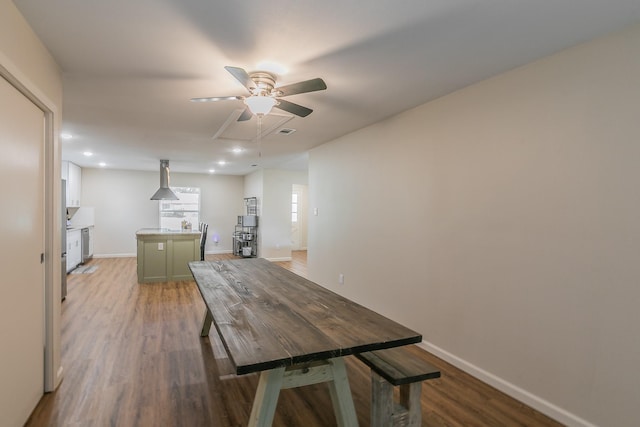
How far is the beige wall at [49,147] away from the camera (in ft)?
5.84

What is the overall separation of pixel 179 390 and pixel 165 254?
3.85m

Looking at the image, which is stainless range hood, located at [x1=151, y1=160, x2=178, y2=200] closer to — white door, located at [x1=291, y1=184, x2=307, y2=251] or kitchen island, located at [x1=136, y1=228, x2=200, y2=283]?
kitchen island, located at [x1=136, y1=228, x2=200, y2=283]

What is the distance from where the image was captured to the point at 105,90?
2.73 metres

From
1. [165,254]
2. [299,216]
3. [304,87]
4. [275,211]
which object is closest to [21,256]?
[304,87]

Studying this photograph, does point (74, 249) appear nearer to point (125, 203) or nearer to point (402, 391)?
point (125, 203)

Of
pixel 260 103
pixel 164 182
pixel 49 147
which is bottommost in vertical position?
pixel 49 147

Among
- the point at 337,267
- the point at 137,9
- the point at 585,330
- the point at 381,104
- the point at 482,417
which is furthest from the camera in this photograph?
the point at 337,267

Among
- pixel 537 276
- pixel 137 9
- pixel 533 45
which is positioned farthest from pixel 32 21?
A: pixel 537 276

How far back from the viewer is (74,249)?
6.34 meters

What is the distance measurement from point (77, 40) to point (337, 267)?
12.0 ft

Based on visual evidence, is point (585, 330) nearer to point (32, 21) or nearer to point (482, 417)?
point (482, 417)

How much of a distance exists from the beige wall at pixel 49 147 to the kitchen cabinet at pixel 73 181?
5052 mm

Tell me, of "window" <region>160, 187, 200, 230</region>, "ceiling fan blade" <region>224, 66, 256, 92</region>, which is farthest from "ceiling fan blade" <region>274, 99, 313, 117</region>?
"window" <region>160, 187, 200, 230</region>

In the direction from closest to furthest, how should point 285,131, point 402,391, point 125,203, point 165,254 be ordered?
point 402,391 → point 285,131 → point 165,254 → point 125,203
